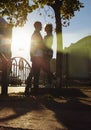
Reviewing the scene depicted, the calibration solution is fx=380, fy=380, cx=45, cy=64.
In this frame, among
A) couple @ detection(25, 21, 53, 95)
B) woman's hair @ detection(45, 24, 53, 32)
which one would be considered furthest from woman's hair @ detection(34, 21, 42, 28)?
woman's hair @ detection(45, 24, 53, 32)

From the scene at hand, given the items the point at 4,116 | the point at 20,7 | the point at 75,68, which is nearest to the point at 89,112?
the point at 4,116

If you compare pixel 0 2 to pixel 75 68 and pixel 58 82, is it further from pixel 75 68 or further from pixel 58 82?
pixel 75 68

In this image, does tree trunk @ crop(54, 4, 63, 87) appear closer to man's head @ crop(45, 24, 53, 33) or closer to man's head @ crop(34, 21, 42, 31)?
man's head @ crop(45, 24, 53, 33)

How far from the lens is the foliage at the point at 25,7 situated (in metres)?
12.2

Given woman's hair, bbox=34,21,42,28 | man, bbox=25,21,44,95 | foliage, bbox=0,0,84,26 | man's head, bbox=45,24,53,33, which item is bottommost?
man, bbox=25,21,44,95

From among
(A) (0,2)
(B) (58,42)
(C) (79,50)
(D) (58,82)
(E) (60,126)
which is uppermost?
(C) (79,50)

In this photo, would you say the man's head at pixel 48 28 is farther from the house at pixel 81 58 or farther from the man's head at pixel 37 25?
the house at pixel 81 58

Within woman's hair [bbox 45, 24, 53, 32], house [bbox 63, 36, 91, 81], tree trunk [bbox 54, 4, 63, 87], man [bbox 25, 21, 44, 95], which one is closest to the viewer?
man [bbox 25, 21, 44, 95]

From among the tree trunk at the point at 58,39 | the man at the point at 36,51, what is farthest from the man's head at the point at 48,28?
the tree trunk at the point at 58,39

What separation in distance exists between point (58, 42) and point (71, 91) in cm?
282

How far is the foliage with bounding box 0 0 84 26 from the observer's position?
12234 mm

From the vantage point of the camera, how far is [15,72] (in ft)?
55.1

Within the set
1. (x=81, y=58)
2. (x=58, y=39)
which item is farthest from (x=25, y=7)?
(x=81, y=58)

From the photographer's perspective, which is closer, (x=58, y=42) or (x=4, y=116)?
(x=4, y=116)
